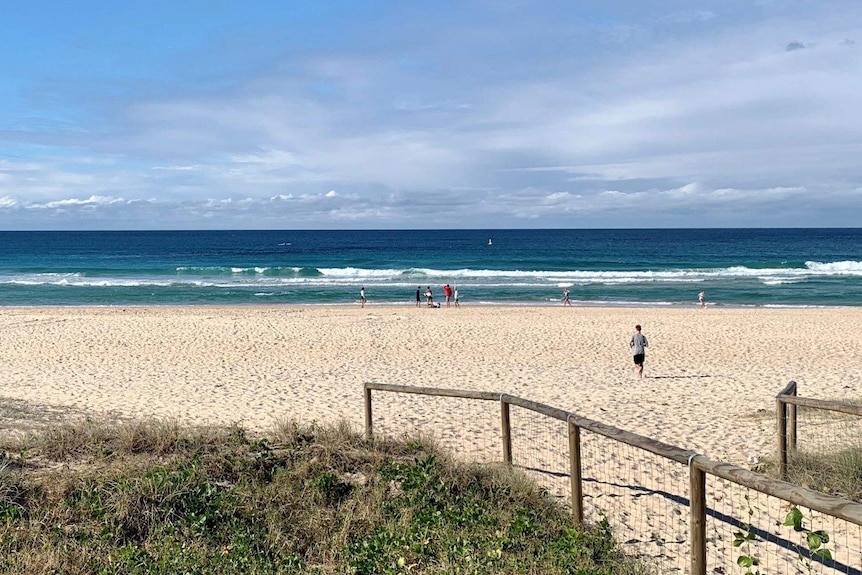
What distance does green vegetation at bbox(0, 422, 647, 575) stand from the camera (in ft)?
16.5

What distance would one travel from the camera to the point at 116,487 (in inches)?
233

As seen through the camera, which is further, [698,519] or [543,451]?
[543,451]

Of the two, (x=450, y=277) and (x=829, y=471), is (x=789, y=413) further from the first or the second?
(x=450, y=277)

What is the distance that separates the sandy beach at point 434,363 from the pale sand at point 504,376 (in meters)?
0.07

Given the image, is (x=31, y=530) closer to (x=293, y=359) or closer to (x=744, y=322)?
(x=293, y=359)

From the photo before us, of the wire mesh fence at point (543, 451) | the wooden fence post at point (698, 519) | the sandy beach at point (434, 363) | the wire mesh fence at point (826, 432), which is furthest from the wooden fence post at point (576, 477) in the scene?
the sandy beach at point (434, 363)

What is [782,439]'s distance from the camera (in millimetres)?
7629

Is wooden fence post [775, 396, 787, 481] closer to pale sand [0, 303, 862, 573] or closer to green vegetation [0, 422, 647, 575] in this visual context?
pale sand [0, 303, 862, 573]

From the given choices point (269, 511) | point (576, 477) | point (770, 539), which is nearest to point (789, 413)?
point (770, 539)

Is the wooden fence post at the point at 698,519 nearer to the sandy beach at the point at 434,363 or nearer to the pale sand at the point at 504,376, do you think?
the pale sand at the point at 504,376

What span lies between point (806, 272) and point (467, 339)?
40244mm

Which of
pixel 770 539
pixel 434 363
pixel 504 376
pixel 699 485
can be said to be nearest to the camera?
pixel 699 485

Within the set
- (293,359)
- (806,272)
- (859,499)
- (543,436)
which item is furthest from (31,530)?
(806,272)

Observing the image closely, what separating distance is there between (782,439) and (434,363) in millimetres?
10472
